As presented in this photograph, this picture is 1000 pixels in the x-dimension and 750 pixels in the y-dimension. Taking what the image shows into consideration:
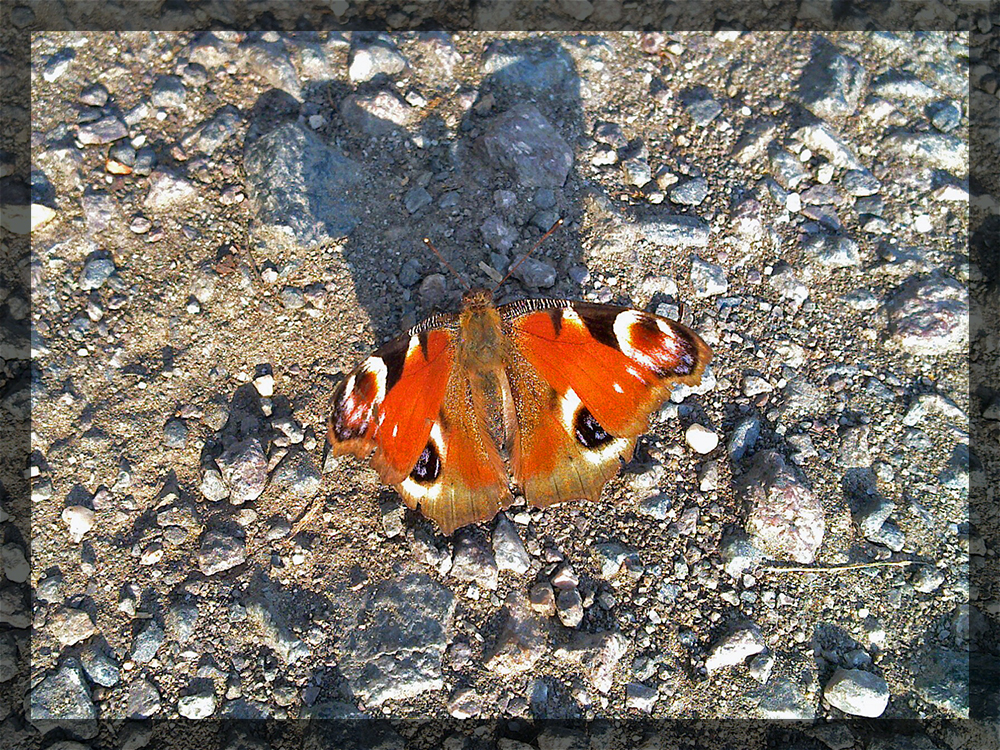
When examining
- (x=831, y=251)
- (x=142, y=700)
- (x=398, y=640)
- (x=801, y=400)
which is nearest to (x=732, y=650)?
(x=801, y=400)

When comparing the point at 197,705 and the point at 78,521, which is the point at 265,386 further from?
the point at 197,705

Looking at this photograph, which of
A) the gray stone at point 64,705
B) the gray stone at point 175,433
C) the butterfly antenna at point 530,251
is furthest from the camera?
the butterfly antenna at point 530,251

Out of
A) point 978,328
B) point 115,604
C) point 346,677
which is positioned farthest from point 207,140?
point 978,328

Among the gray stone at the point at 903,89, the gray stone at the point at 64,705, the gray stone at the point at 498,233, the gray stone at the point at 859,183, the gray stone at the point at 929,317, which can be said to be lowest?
the gray stone at the point at 64,705

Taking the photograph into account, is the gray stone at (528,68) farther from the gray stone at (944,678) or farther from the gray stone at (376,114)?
the gray stone at (944,678)

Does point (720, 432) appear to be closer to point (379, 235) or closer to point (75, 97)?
point (379, 235)

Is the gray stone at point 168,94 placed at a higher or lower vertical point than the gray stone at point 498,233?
higher

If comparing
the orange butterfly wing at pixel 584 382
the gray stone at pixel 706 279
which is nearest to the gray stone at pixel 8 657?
the orange butterfly wing at pixel 584 382

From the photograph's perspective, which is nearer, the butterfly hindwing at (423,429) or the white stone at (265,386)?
the butterfly hindwing at (423,429)
